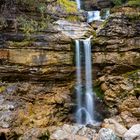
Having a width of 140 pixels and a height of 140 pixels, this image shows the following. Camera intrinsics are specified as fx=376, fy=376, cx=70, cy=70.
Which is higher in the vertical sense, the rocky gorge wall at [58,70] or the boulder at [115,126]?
the rocky gorge wall at [58,70]

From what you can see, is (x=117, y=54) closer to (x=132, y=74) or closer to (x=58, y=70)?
(x=132, y=74)

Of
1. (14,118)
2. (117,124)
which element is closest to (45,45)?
(14,118)

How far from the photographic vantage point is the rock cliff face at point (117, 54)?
Result: 19734mm

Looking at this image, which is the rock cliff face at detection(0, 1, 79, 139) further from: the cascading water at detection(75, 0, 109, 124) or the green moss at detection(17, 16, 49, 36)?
the cascading water at detection(75, 0, 109, 124)

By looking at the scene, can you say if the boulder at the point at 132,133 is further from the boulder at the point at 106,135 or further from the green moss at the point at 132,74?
the green moss at the point at 132,74

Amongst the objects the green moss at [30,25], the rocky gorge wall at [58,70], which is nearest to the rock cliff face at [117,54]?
the rocky gorge wall at [58,70]

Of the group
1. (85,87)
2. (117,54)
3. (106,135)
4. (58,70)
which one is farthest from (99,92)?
(106,135)

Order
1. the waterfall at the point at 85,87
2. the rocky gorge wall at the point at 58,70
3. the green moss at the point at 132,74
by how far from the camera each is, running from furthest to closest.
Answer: the waterfall at the point at 85,87
the green moss at the point at 132,74
the rocky gorge wall at the point at 58,70

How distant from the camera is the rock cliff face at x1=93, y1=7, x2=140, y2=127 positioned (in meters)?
19.7

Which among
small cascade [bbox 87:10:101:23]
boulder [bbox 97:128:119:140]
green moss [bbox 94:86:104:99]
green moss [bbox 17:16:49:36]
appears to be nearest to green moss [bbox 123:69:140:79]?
green moss [bbox 94:86:104:99]

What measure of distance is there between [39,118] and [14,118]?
1263 mm

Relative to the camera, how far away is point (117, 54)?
20438 mm

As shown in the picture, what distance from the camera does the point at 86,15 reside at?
77.1 feet

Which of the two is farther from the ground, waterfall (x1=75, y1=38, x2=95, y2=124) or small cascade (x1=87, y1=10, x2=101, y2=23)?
small cascade (x1=87, y1=10, x2=101, y2=23)
